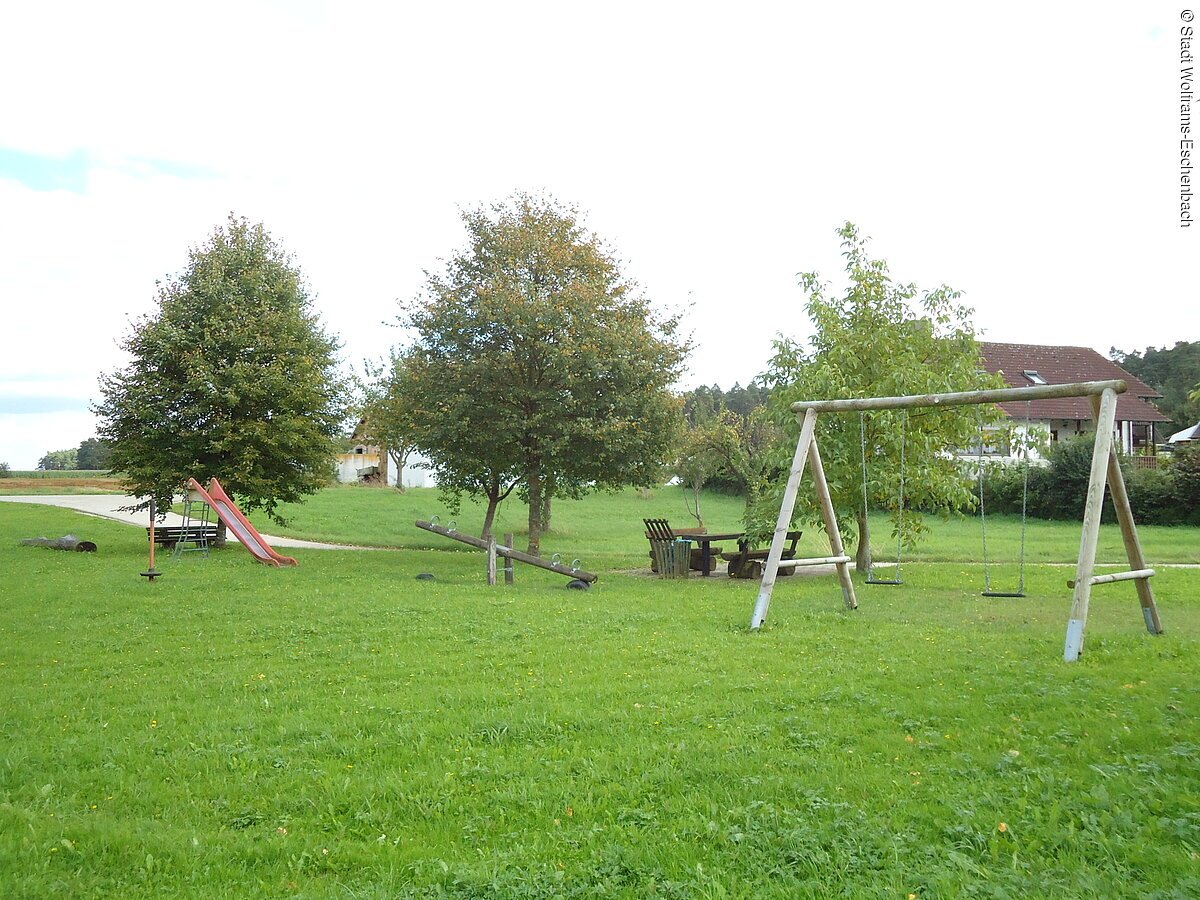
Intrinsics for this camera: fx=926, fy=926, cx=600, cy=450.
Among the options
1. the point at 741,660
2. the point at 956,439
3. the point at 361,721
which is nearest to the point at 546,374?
the point at 956,439

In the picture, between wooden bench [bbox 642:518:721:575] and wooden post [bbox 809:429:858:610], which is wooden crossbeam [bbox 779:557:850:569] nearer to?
wooden post [bbox 809:429:858:610]

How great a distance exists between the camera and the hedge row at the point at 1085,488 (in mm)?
33688

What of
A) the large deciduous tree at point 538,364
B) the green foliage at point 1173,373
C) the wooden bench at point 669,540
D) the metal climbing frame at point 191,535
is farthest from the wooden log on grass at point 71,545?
the green foliage at point 1173,373

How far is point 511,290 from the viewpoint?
21.3m

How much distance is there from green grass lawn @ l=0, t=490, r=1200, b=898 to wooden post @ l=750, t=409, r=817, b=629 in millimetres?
319

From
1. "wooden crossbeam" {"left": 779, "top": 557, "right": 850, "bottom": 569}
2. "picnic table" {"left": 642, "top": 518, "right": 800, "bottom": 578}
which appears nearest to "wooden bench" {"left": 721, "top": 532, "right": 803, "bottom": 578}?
"picnic table" {"left": 642, "top": 518, "right": 800, "bottom": 578}

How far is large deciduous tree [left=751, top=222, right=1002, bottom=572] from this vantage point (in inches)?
669

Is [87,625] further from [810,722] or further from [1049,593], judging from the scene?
[1049,593]

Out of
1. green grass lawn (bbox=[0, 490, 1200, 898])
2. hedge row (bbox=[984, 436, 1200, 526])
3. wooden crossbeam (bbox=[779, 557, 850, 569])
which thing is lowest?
green grass lawn (bbox=[0, 490, 1200, 898])

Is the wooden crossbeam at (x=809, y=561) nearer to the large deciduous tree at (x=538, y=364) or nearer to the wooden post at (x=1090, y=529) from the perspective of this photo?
the wooden post at (x=1090, y=529)

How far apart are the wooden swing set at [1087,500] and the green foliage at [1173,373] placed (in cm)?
5084

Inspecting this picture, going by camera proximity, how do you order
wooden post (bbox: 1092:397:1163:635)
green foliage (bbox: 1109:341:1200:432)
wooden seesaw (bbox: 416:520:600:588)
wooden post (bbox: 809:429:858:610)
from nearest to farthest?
1. wooden post (bbox: 1092:397:1163:635)
2. wooden post (bbox: 809:429:858:610)
3. wooden seesaw (bbox: 416:520:600:588)
4. green foliage (bbox: 1109:341:1200:432)

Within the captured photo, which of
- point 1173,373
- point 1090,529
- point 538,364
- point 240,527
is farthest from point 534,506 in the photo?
point 1173,373

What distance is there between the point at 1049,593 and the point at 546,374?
11.6 metres
